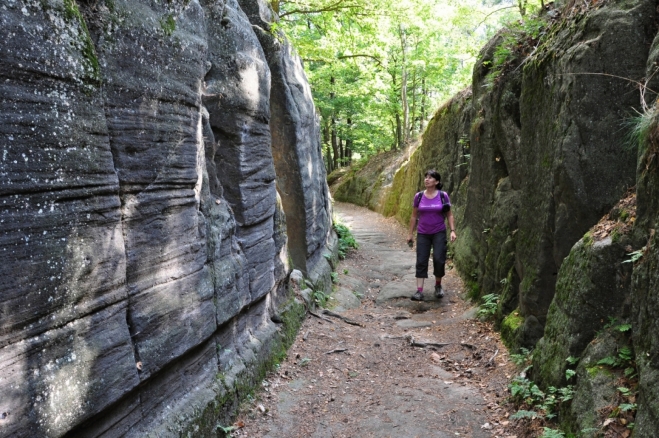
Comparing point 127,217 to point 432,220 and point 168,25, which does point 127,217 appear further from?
point 432,220

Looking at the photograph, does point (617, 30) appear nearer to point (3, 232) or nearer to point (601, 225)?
point (601, 225)

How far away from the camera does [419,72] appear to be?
24.9 m

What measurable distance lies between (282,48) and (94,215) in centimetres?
603

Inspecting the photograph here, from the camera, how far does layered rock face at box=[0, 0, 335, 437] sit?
2713mm

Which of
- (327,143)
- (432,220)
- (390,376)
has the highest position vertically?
(327,143)

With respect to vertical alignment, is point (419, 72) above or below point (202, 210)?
above

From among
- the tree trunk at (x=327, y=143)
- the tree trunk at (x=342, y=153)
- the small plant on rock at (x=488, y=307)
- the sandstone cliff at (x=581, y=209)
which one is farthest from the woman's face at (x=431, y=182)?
the tree trunk at (x=342, y=153)

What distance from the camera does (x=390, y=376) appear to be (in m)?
6.29

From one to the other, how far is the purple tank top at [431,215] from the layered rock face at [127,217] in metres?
3.73

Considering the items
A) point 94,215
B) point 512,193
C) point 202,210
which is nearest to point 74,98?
point 94,215

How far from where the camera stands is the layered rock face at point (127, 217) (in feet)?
8.90

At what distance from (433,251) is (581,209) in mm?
4011

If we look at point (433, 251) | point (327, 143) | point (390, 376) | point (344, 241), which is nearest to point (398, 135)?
point (327, 143)

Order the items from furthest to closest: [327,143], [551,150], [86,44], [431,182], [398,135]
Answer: [327,143], [398,135], [431,182], [551,150], [86,44]
